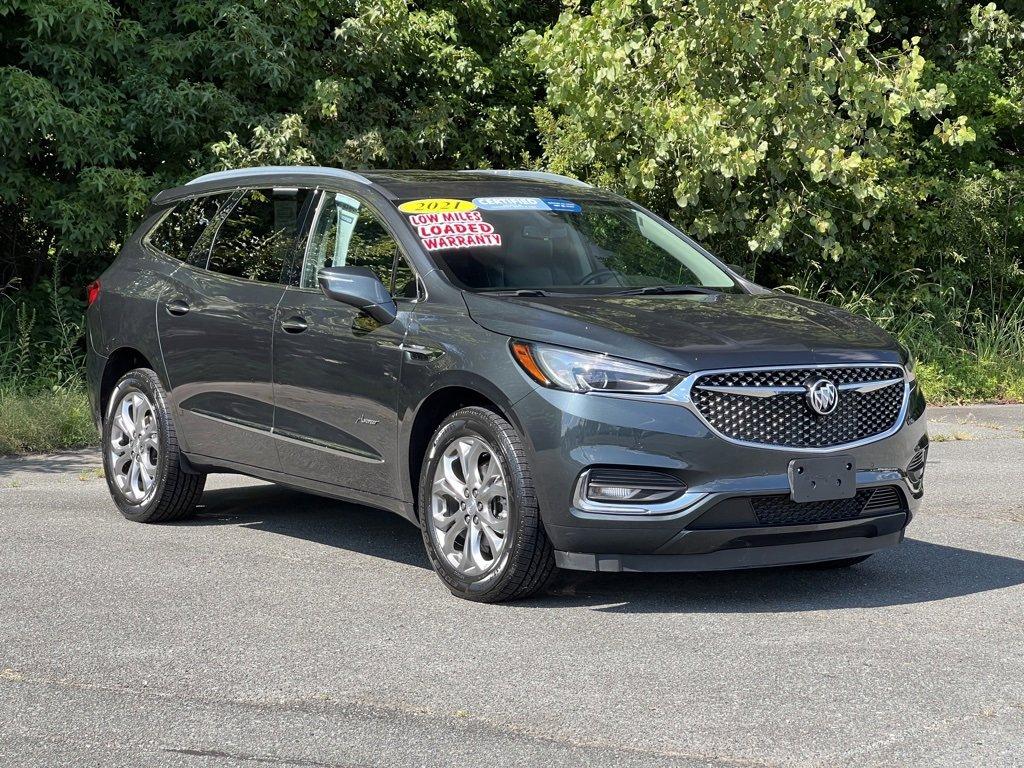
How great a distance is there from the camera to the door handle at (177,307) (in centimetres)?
769

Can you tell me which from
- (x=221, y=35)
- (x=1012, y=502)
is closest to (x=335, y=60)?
(x=221, y=35)

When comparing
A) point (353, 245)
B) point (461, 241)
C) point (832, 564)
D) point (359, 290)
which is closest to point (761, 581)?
point (832, 564)

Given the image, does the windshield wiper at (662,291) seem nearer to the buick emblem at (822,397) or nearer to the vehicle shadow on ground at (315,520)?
the buick emblem at (822,397)

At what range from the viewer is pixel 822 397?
229 inches

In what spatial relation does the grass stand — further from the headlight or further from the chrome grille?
the chrome grille

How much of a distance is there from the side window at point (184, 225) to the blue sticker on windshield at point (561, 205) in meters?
1.81

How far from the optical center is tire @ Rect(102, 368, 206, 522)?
788 centimetres

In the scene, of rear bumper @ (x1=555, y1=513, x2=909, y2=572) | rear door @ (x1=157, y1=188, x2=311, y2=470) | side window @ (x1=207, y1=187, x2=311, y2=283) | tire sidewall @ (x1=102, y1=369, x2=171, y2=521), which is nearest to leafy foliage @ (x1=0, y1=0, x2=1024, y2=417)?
tire sidewall @ (x1=102, y1=369, x2=171, y2=521)

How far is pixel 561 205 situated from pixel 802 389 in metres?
1.91

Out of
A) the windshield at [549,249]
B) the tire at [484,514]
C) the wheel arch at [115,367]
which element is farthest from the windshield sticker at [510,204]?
the wheel arch at [115,367]

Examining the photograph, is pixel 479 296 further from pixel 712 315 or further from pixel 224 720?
pixel 224 720

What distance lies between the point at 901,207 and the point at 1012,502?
24.3 ft

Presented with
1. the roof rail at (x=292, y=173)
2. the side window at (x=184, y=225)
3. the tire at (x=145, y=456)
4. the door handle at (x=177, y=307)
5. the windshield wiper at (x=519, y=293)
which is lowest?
the tire at (x=145, y=456)

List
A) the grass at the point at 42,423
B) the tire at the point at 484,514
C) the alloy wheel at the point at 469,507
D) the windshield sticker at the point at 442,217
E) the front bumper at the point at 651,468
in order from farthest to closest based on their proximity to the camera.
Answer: the grass at the point at 42,423, the windshield sticker at the point at 442,217, the alloy wheel at the point at 469,507, the tire at the point at 484,514, the front bumper at the point at 651,468
